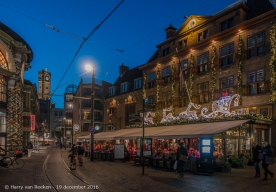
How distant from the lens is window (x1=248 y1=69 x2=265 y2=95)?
19609 millimetres

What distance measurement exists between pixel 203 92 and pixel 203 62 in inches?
104

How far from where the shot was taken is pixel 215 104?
21.9 metres

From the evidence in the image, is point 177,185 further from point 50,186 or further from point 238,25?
point 238,25

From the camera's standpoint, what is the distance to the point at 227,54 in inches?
882

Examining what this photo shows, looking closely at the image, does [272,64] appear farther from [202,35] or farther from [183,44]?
[183,44]

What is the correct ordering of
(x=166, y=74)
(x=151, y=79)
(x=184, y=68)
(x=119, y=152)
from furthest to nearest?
1. (x=151, y=79)
2. (x=166, y=74)
3. (x=184, y=68)
4. (x=119, y=152)

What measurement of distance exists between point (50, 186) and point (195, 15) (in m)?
20.6

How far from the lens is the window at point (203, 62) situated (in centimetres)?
2438

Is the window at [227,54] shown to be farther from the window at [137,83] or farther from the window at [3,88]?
the window at [3,88]

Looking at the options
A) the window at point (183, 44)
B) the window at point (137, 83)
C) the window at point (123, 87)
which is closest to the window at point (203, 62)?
the window at point (183, 44)

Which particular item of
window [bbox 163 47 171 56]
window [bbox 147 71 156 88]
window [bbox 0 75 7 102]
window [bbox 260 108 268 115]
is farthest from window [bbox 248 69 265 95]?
window [bbox 0 75 7 102]

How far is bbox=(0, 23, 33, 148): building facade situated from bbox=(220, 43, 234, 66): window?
1734 centimetres

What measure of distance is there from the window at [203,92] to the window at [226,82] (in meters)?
1.55

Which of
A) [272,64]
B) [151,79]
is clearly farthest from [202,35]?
[151,79]
